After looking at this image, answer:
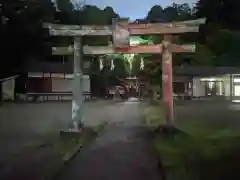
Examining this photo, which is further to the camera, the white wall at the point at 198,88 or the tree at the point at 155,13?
the white wall at the point at 198,88

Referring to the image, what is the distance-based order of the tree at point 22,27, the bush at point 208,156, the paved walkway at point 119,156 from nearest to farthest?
the bush at point 208,156, the tree at point 22,27, the paved walkway at point 119,156

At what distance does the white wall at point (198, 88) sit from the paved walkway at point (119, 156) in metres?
0.38

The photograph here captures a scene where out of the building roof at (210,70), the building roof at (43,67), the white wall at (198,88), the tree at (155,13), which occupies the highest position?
the tree at (155,13)

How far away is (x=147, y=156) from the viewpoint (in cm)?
201

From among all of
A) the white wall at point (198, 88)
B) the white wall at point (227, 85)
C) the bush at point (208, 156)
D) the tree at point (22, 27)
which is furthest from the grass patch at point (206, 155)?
the tree at point (22, 27)

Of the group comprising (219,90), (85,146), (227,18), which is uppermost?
(227,18)

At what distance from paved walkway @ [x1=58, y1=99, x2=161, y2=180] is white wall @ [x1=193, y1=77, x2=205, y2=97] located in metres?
0.38

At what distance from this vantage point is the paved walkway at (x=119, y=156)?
1.70m

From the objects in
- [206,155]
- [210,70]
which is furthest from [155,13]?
[206,155]

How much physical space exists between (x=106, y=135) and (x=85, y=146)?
236 mm

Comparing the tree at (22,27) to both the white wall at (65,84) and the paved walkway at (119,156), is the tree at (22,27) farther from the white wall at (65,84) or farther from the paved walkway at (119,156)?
the white wall at (65,84)

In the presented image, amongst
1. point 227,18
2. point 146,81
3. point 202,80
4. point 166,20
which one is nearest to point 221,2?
point 227,18

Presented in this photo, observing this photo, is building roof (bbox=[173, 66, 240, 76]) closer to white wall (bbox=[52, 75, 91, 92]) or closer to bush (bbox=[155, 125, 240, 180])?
bush (bbox=[155, 125, 240, 180])

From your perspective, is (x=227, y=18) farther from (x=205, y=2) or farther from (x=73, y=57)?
(x=73, y=57)
